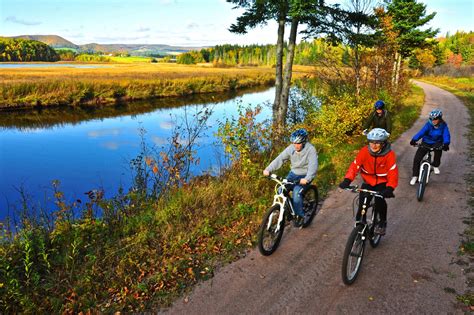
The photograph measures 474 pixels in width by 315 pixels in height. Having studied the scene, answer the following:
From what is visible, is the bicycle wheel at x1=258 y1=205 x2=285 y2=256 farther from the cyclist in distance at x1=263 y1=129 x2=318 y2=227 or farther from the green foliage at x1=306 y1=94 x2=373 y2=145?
the green foliage at x1=306 y1=94 x2=373 y2=145

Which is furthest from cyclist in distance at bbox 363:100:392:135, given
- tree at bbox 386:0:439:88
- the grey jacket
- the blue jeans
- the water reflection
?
tree at bbox 386:0:439:88

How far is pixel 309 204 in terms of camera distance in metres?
6.28

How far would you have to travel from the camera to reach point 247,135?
909 centimetres

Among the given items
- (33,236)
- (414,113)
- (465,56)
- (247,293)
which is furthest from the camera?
(465,56)

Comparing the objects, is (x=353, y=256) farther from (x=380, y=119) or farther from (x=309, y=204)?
(x=380, y=119)

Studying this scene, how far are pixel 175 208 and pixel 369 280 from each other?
148 inches

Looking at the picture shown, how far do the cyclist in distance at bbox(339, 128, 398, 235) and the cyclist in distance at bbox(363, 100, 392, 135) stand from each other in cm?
364

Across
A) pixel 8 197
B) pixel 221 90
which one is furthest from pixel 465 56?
pixel 8 197

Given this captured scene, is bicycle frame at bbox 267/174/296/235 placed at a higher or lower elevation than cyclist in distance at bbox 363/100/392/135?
lower

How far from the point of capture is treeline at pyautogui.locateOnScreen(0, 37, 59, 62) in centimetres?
12488

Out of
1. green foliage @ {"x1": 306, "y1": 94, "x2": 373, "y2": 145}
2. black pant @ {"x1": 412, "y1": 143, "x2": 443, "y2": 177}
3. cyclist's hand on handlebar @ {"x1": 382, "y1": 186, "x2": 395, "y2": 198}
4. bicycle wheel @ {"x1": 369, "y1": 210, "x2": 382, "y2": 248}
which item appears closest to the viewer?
cyclist's hand on handlebar @ {"x1": 382, "y1": 186, "x2": 395, "y2": 198}

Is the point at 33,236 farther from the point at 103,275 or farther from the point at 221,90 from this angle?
the point at 221,90

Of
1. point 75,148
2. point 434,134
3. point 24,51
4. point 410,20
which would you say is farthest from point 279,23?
point 24,51

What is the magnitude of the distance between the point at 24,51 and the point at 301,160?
155m
